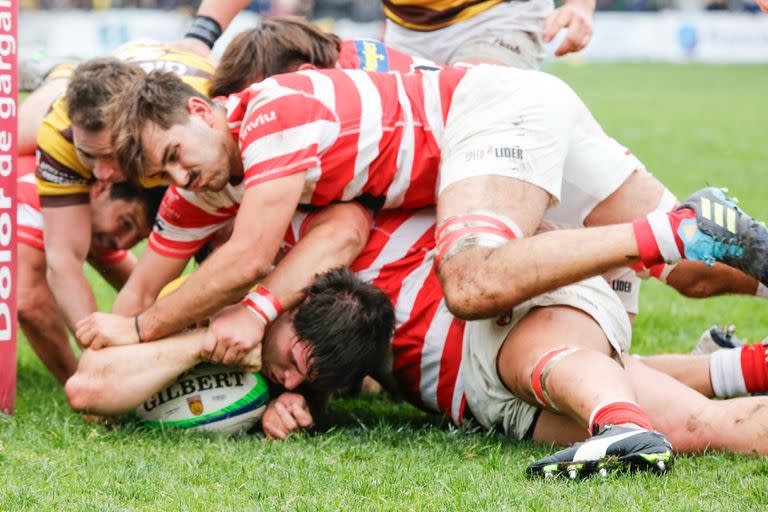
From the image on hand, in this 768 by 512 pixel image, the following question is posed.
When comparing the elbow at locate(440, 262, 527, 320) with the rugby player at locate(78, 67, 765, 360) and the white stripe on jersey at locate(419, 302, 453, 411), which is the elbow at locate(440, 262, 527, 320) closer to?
the rugby player at locate(78, 67, 765, 360)

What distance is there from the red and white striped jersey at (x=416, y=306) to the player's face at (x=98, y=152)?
0.81 metres

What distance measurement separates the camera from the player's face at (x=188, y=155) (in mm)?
4438

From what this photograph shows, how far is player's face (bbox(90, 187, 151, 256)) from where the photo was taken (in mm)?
5402

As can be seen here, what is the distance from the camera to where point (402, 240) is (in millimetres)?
4750

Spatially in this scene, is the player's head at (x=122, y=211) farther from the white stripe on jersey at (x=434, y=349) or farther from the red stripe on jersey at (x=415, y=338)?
the white stripe on jersey at (x=434, y=349)

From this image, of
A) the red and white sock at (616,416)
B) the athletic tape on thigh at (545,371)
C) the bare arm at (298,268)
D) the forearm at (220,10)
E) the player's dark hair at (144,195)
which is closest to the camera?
the red and white sock at (616,416)

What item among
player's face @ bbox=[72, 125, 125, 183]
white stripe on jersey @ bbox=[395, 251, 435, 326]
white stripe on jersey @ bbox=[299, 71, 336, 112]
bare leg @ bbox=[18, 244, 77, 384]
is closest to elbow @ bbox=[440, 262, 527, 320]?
white stripe on jersey @ bbox=[395, 251, 435, 326]

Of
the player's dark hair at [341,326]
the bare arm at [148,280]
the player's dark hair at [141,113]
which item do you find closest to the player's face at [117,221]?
the bare arm at [148,280]

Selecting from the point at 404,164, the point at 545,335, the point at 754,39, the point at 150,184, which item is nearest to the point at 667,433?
the point at 545,335

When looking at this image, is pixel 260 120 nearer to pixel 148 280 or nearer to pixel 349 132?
pixel 349 132

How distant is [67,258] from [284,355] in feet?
4.76

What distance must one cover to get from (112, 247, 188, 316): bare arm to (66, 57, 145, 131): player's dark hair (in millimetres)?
627

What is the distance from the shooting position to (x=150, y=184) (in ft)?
15.9

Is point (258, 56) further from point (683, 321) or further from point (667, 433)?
point (683, 321)
